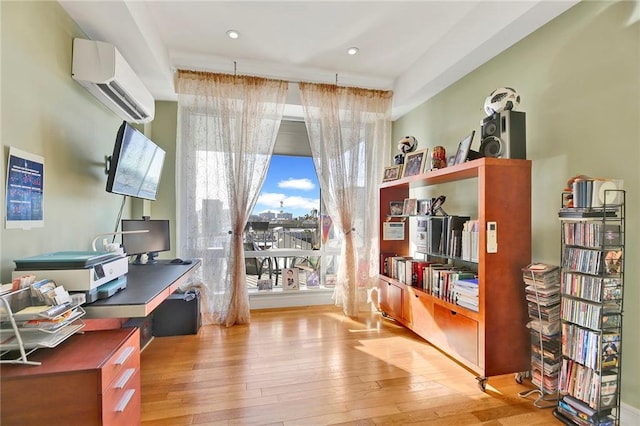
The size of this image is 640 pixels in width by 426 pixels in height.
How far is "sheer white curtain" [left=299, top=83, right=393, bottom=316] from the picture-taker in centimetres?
351

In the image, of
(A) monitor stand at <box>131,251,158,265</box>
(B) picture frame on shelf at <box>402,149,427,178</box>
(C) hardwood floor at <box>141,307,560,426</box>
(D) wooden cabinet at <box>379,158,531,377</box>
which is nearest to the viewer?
(C) hardwood floor at <box>141,307,560,426</box>

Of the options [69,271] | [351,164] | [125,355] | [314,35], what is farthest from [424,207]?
[69,271]

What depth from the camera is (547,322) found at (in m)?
1.87

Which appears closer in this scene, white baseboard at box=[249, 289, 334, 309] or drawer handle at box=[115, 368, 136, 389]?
drawer handle at box=[115, 368, 136, 389]

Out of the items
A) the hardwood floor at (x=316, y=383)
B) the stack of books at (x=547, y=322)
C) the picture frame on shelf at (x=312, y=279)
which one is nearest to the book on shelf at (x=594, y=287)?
the stack of books at (x=547, y=322)

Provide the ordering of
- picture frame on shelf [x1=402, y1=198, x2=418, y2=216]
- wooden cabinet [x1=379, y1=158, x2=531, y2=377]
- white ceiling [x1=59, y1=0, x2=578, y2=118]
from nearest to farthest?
wooden cabinet [x1=379, y1=158, x2=531, y2=377] → white ceiling [x1=59, y1=0, x2=578, y2=118] → picture frame on shelf [x1=402, y1=198, x2=418, y2=216]

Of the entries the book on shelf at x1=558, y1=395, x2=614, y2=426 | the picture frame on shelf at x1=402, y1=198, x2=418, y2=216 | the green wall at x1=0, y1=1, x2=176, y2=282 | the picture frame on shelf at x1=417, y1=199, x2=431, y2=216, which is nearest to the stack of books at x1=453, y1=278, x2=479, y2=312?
the book on shelf at x1=558, y1=395, x2=614, y2=426

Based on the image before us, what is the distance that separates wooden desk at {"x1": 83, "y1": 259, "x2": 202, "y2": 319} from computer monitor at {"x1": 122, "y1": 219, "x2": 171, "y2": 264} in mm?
421

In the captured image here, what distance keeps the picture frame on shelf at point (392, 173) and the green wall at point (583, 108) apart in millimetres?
1093

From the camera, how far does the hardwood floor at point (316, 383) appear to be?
1.74 m

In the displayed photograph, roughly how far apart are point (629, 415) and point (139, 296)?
2.80 m

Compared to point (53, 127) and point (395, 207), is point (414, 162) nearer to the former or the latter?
point (395, 207)

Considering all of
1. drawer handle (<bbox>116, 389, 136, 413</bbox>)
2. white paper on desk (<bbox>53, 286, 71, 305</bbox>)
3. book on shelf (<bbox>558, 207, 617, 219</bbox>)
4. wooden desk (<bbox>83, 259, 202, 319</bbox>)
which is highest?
book on shelf (<bbox>558, 207, 617, 219</bbox>)

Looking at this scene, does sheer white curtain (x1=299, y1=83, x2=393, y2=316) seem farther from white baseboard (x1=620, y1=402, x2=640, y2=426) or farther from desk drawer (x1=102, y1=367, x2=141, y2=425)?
desk drawer (x1=102, y1=367, x2=141, y2=425)
